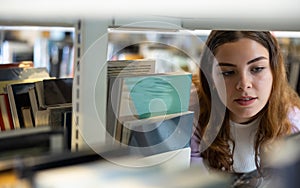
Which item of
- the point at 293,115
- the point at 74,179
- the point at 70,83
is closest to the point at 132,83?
the point at 70,83

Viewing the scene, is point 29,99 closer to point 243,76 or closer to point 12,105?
point 12,105

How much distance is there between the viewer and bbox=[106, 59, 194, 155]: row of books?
723mm

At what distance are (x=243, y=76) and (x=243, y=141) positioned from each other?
171 mm

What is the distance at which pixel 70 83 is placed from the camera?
0.81 m

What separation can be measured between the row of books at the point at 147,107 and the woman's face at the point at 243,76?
129 mm

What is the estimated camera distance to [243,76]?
921mm

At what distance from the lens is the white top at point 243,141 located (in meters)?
0.98

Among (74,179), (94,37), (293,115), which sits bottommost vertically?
(293,115)

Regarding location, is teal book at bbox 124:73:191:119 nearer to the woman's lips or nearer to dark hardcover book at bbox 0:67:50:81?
the woman's lips

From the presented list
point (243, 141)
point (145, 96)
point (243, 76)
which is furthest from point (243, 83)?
point (145, 96)

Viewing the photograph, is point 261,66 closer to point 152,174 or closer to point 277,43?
point 277,43

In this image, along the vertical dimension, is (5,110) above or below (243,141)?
above

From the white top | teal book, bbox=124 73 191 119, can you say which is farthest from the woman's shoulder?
teal book, bbox=124 73 191 119

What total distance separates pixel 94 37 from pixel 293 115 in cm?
65
